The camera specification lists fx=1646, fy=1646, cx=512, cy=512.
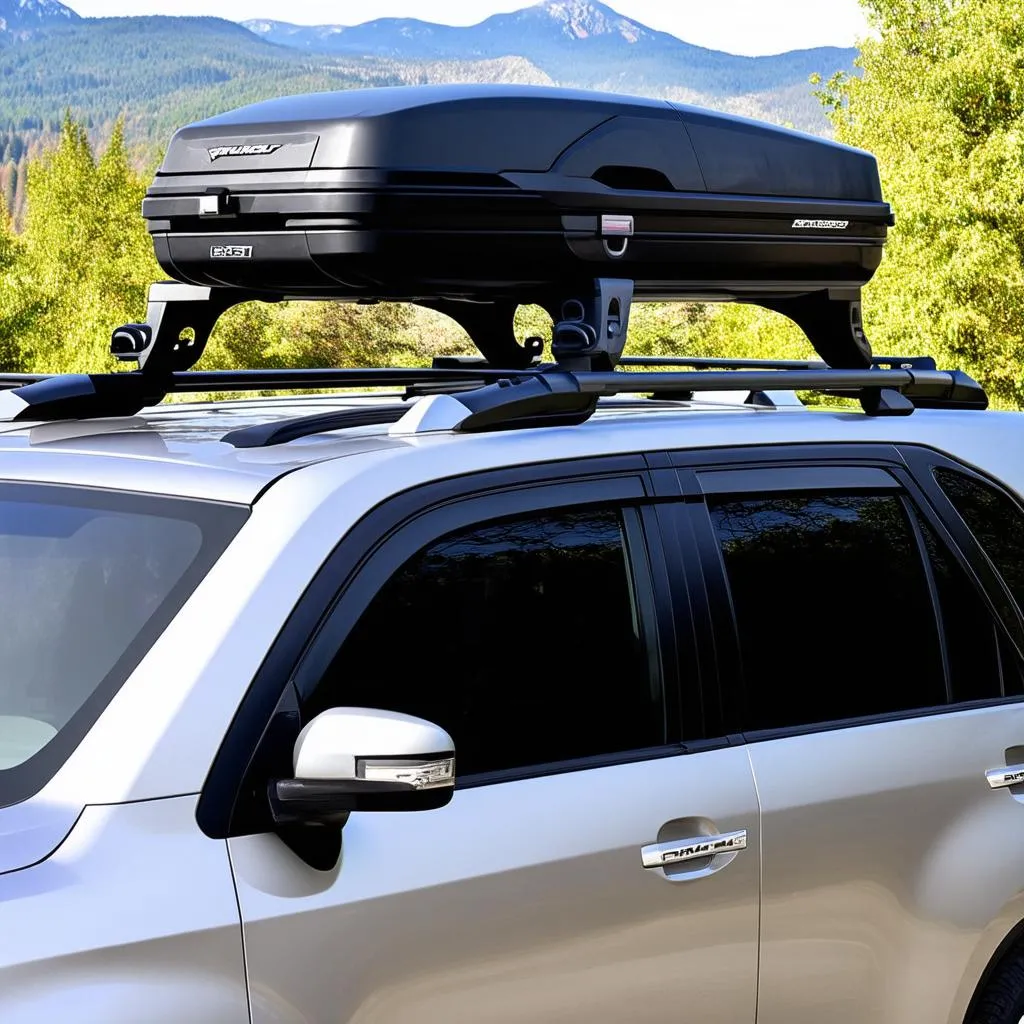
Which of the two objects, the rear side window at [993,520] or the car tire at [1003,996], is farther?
the rear side window at [993,520]

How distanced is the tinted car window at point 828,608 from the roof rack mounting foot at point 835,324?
2.51ft

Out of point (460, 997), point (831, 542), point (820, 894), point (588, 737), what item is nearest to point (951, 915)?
point (820, 894)

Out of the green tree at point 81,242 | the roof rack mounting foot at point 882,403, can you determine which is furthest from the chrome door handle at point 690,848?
the green tree at point 81,242

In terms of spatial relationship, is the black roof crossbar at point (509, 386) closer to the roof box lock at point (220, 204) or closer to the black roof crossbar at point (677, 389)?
the black roof crossbar at point (677, 389)

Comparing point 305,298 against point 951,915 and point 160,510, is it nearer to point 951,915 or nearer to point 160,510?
point 160,510

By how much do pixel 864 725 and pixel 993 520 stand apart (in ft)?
2.38

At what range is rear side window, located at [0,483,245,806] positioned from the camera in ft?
7.59

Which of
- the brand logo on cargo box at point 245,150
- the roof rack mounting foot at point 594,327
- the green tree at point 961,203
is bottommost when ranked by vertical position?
the green tree at point 961,203

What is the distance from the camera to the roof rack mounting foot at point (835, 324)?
13.2 ft

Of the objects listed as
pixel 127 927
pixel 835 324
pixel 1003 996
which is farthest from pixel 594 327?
pixel 127 927

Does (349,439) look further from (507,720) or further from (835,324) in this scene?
(835,324)

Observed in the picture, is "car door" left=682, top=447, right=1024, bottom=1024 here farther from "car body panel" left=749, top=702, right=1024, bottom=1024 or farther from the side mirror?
the side mirror

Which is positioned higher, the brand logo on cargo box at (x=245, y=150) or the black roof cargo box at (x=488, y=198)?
the brand logo on cargo box at (x=245, y=150)

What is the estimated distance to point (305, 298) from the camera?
142 inches
